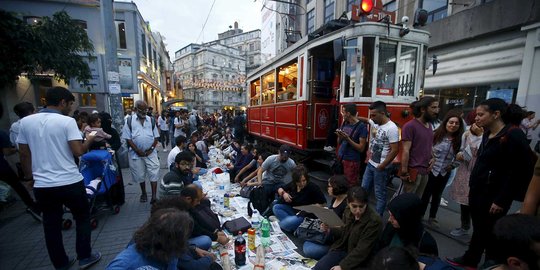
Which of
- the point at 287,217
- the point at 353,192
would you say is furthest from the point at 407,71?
the point at 287,217

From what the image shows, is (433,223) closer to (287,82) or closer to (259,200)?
(259,200)

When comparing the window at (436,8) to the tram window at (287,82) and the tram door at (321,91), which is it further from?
the tram window at (287,82)

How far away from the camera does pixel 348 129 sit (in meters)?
4.22

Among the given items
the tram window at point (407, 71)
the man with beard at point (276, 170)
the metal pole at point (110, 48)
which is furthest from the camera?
the metal pole at point (110, 48)

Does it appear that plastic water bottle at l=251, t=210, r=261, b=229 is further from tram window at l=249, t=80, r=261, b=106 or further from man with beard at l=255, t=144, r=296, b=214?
tram window at l=249, t=80, r=261, b=106

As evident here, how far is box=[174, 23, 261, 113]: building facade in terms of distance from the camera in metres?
46.1

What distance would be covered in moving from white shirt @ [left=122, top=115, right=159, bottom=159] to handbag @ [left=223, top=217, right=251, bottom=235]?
2.24 meters

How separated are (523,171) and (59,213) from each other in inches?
184

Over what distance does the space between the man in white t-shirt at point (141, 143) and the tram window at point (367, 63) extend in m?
4.25

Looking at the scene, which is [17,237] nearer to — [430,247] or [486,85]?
[430,247]

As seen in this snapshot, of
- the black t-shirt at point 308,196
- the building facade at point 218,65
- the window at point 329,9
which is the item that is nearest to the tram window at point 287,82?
the black t-shirt at point 308,196

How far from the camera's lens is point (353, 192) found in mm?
2391

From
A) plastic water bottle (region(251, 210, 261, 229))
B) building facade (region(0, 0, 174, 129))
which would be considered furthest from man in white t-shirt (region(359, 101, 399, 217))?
building facade (region(0, 0, 174, 129))

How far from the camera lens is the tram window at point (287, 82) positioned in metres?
6.60
